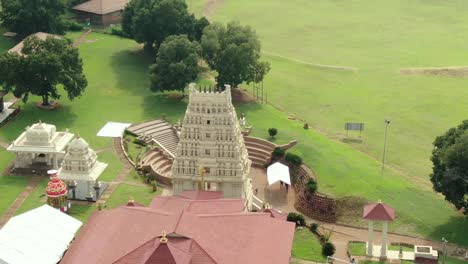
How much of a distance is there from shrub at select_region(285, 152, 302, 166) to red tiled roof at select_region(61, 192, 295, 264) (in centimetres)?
2186

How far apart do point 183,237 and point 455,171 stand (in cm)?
2987

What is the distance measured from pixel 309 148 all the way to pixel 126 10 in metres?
52.6

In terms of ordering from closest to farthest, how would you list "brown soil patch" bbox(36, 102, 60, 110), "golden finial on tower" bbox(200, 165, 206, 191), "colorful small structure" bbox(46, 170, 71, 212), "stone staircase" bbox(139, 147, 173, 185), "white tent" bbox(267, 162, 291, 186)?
"colorful small structure" bbox(46, 170, 71, 212) → "golden finial on tower" bbox(200, 165, 206, 191) → "white tent" bbox(267, 162, 291, 186) → "stone staircase" bbox(139, 147, 173, 185) → "brown soil patch" bbox(36, 102, 60, 110)

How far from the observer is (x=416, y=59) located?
142 meters

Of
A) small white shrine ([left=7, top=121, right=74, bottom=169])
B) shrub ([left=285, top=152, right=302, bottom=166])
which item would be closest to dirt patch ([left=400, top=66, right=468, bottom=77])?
shrub ([left=285, top=152, right=302, bottom=166])

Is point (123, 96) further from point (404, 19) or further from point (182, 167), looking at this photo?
point (404, 19)

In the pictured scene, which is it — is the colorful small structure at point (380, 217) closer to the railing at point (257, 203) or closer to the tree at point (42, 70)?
the railing at point (257, 203)

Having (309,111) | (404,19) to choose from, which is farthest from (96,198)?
(404,19)

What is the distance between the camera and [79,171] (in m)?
91.7

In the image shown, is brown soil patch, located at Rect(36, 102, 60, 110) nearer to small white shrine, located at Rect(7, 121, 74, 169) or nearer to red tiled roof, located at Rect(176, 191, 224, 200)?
small white shrine, located at Rect(7, 121, 74, 169)

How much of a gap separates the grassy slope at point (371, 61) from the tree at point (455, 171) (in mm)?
13870

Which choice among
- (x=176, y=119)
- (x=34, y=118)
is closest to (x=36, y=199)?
(x=34, y=118)

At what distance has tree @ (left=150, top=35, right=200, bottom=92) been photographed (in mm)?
115750

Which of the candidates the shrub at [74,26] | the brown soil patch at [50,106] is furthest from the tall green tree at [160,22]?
the brown soil patch at [50,106]
